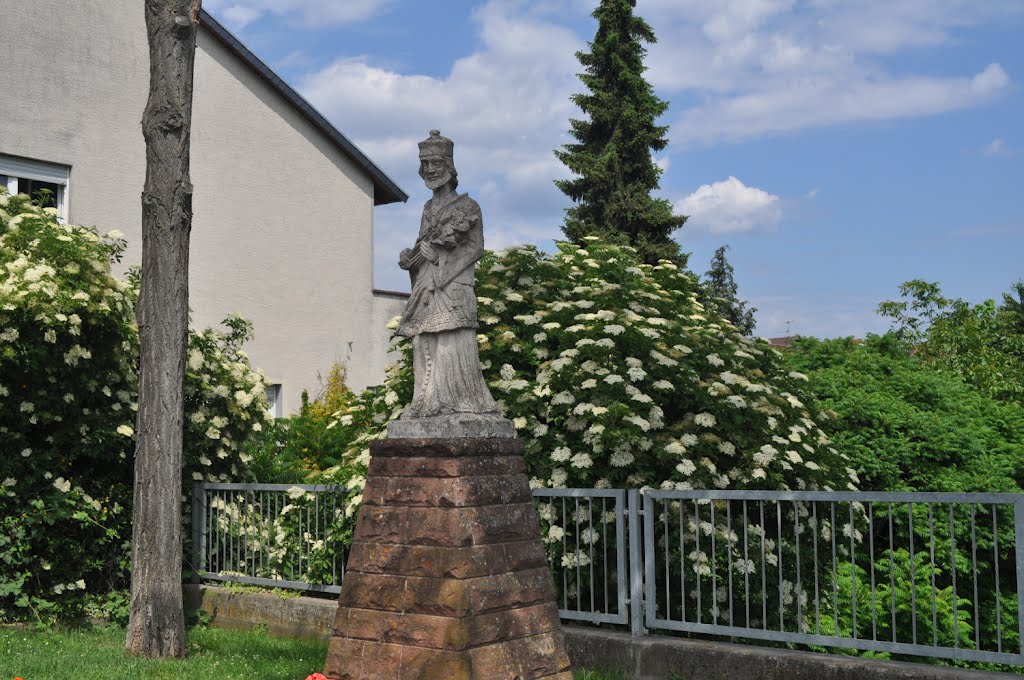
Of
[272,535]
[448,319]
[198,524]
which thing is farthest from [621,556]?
[198,524]

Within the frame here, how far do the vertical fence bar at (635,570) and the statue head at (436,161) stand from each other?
257 centimetres

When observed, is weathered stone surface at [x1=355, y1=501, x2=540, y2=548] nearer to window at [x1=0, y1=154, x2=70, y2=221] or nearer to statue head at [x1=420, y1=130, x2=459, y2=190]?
statue head at [x1=420, y1=130, x2=459, y2=190]

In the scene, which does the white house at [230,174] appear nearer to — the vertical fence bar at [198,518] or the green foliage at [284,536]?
the vertical fence bar at [198,518]

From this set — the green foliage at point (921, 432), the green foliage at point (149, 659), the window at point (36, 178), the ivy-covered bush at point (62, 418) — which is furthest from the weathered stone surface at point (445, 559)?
the window at point (36, 178)

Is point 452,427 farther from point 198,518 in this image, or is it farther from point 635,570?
point 198,518

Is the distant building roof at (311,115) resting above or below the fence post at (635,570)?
above

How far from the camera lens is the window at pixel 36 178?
44.2 feet

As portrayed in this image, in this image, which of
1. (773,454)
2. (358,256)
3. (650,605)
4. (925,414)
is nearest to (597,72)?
(358,256)

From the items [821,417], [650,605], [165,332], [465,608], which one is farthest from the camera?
[821,417]

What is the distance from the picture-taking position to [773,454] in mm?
8734

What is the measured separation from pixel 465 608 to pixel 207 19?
12.3 m

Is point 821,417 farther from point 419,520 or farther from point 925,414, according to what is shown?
point 419,520

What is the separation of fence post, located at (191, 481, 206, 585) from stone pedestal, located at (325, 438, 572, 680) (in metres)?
4.39

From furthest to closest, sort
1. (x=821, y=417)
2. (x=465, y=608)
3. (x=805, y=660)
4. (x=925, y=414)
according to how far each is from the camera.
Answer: (x=925, y=414) → (x=821, y=417) → (x=805, y=660) → (x=465, y=608)
